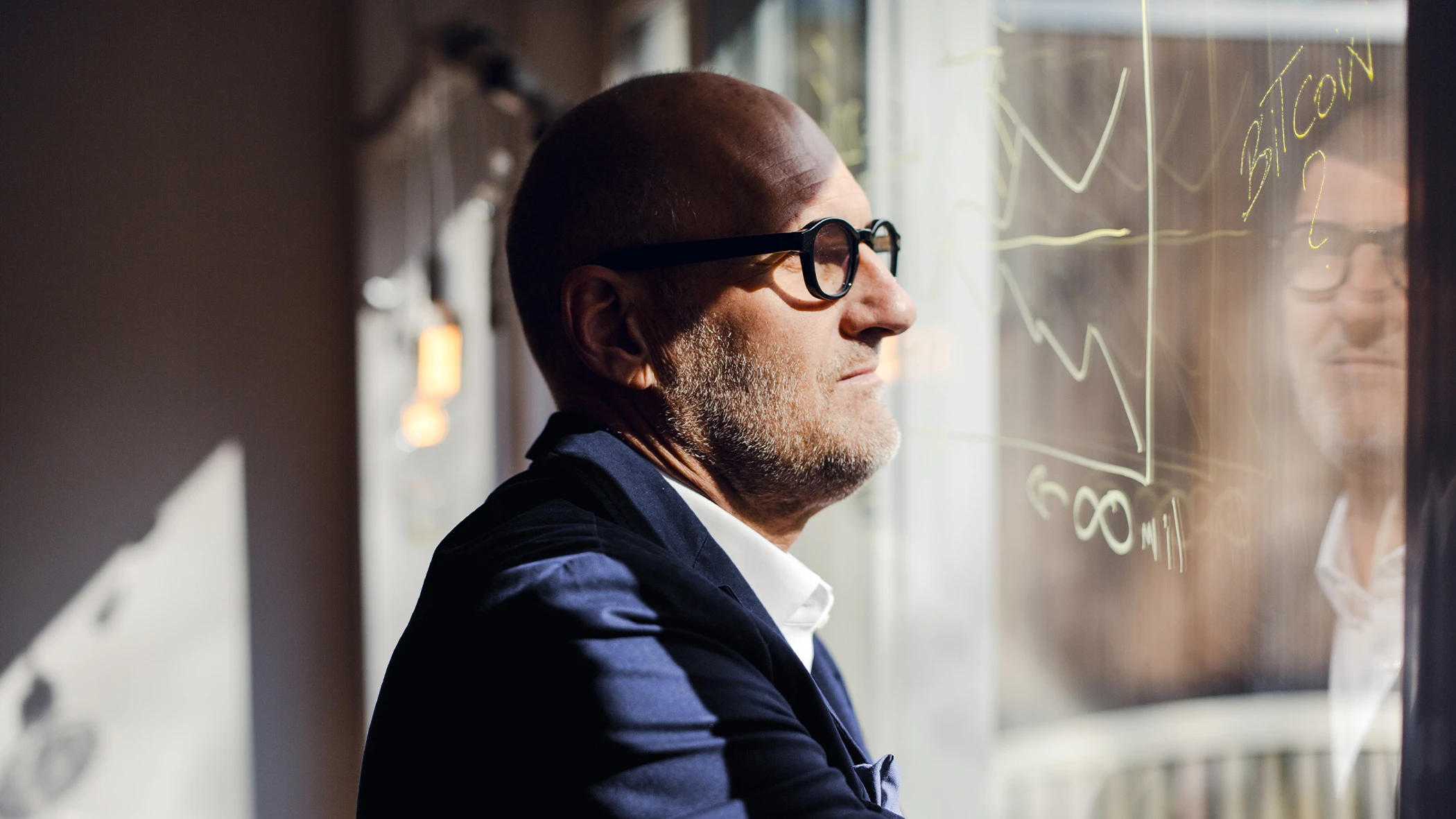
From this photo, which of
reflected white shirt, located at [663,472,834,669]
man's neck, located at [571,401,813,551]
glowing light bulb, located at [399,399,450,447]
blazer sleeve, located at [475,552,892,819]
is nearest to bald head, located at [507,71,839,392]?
man's neck, located at [571,401,813,551]

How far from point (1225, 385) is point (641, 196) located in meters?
0.49

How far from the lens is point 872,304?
891mm

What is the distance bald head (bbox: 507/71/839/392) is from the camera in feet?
2.81

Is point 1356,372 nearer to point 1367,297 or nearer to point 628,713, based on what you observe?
point 1367,297

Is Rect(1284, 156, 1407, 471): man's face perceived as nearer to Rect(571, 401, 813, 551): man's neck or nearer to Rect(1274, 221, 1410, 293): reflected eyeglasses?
Rect(1274, 221, 1410, 293): reflected eyeglasses

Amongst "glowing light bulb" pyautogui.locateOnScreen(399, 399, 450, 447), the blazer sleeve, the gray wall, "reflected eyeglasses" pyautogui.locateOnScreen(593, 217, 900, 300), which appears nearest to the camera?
the blazer sleeve

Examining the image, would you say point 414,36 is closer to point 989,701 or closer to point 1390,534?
point 989,701

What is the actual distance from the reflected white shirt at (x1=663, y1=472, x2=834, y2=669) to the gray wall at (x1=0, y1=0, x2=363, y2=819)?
189 cm

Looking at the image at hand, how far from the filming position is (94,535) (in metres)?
2.25

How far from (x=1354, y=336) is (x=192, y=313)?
236 cm

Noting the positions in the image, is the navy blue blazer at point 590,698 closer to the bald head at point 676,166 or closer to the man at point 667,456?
the man at point 667,456

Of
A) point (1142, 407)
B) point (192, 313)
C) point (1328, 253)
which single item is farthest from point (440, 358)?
point (1328, 253)

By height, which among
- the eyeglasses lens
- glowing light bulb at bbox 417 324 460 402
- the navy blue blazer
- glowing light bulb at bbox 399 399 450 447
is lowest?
the navy blue blazer

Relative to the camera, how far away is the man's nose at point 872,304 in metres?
0.89
